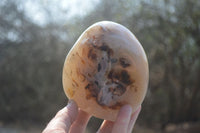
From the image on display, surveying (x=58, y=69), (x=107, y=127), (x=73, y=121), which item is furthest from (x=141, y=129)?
(x=73, y=121)

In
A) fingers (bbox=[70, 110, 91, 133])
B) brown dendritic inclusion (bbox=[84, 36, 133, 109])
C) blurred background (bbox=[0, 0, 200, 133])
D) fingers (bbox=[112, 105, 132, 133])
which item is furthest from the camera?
blurred background (bbox=[0, 0, 200, 133])

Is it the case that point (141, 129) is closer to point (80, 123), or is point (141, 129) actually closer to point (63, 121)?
point (80, 123)

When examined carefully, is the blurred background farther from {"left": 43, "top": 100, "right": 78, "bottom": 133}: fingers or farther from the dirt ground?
{"left": 43, "top": 100, "right": 78, "bottom": 133}: fingers

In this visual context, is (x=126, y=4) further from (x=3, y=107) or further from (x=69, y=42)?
(x=3, y=107)

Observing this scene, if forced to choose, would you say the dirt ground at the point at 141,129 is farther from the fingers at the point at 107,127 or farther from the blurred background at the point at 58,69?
the fingers at the point at 107,127

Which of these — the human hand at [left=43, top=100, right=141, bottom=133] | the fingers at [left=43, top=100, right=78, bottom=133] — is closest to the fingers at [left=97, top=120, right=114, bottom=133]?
the human hand at [left=43, top=100, right=141, bottom=133]
